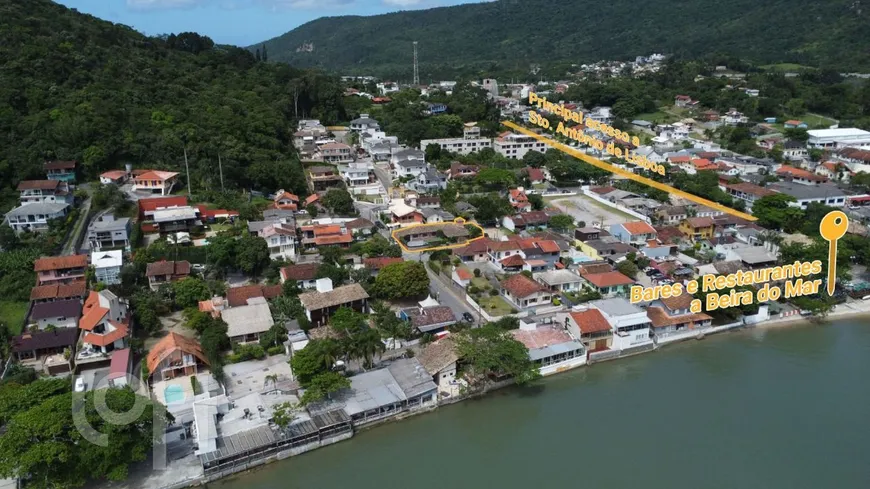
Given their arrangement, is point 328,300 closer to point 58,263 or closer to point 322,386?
A: point 322,386

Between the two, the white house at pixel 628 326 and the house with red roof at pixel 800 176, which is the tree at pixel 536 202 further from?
the house with red roof at pixel 800 176

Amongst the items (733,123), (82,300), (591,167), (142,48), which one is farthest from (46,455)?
(733,123)

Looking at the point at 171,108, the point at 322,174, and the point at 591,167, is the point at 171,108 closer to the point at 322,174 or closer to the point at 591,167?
the point at 322,174

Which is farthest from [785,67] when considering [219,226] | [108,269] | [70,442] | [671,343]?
[70,442]

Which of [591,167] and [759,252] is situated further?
[591,167]

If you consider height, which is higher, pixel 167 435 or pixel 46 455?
pixel 46 455

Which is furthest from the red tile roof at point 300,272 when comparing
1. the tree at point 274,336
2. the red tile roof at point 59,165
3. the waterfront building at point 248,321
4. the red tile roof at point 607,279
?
the red tile roof at point 59,165

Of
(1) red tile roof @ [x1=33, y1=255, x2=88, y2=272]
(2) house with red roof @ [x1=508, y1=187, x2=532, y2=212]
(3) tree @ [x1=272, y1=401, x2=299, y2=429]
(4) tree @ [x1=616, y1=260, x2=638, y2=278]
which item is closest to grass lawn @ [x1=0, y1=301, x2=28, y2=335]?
(1) red tile roof @ [x1=33, y1=255, x2=88, y2=272]

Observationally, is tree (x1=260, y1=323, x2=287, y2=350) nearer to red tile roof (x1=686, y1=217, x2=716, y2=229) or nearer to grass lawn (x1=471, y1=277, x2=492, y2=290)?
grass lawn (x1=471, y1=277, x2=492, y2=290)
